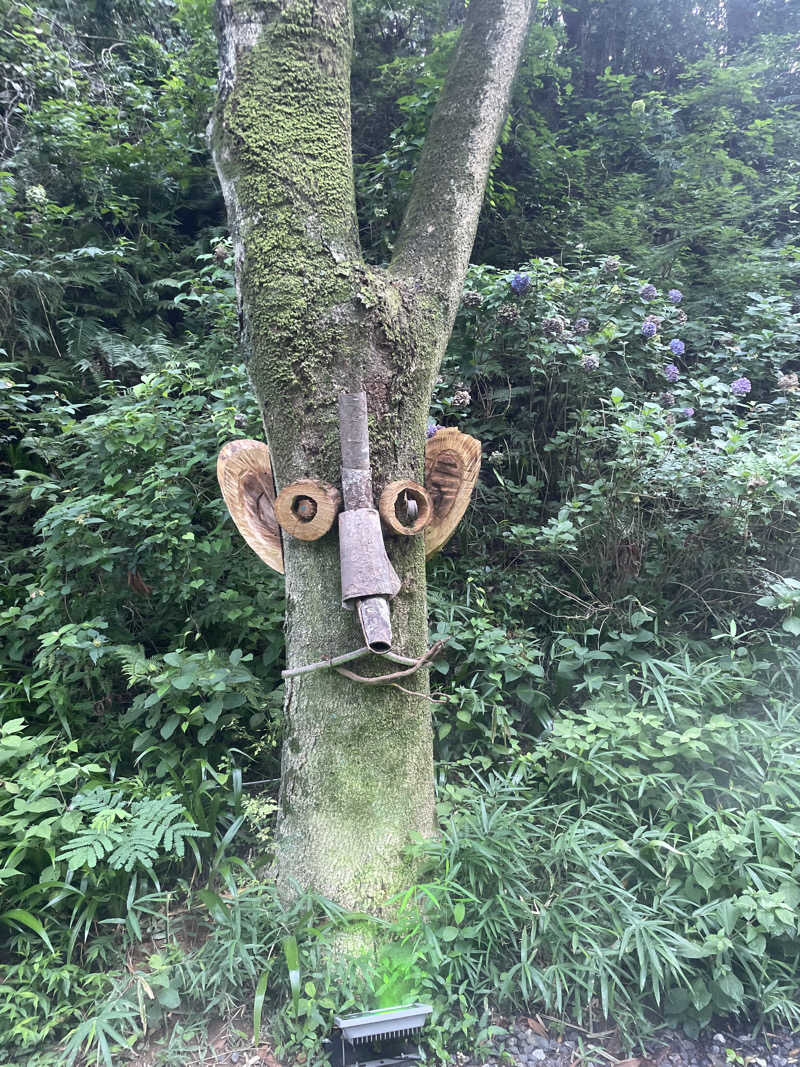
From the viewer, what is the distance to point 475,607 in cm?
306

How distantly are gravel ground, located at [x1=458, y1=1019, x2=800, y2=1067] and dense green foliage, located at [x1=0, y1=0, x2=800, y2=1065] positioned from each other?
0.21ft

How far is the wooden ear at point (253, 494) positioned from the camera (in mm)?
2041

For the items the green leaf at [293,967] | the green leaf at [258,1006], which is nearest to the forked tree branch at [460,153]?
the green leaf at [293,967]

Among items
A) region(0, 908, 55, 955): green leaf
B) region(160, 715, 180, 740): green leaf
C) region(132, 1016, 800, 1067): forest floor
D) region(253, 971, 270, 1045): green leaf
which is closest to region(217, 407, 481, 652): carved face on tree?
region(160, 715, 180, 740): green leaf

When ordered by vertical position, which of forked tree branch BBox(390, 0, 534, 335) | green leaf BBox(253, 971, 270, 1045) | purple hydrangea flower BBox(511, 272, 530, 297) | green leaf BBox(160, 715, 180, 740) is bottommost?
green leaf BBox(253, 971, 270, 1045)

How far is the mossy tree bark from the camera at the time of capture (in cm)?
190

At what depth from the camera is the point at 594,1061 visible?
1684 millimetres

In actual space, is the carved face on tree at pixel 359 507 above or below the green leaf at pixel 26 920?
above

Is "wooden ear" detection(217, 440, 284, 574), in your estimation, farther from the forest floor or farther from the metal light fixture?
the forest floor

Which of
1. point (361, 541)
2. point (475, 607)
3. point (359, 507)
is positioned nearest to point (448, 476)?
point (359, 507)

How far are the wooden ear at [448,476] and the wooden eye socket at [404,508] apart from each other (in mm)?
241

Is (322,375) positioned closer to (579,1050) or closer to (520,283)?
(520,283)

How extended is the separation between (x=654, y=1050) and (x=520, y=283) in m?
3.29

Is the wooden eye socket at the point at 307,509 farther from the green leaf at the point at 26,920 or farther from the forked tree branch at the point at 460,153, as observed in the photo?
the green leaf at the point at 26,920
